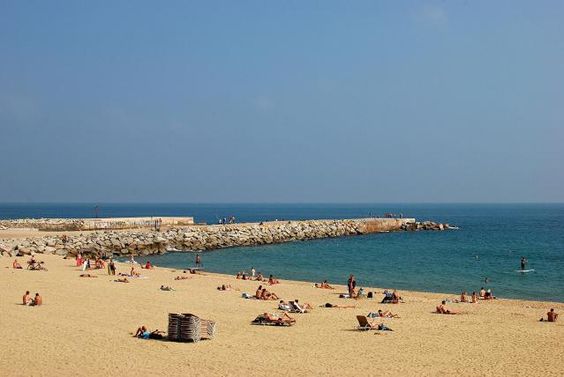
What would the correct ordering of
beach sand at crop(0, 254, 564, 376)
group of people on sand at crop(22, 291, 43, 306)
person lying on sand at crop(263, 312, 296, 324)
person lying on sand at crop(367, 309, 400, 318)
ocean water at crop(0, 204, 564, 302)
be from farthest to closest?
ocean water at crop(0, 204, 564, 302)
group of people on sand at crop(22, 291, 43, 306)
person lying on sand at crop(367, 309, 400, 318)
person lying on sand at crop(263, 312, 296, 324)
beach sand at crop(0, 254, 564, 376)

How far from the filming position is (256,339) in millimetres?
15148

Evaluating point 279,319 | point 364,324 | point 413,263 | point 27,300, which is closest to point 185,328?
point 279,319

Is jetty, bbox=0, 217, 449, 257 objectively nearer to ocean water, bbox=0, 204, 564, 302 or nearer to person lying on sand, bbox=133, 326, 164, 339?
ocean water, bbox=0, 204, 564, 302

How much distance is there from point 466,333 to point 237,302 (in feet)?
26.5

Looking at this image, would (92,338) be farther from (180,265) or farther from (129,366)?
(180,265)

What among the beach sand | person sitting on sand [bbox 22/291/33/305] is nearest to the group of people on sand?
person sitting on sand [bbox 22/291/33/305]

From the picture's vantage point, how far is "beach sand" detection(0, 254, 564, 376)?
40.7ft

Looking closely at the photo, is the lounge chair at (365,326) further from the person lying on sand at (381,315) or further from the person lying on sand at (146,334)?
the person lying on sand at (146,334)

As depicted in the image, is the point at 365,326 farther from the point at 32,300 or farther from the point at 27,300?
the point at 27,300

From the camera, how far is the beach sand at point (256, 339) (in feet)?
40.7

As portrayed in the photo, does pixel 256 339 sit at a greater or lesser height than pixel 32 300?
lesser

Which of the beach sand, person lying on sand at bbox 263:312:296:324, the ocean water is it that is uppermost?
person lying on sand at bbox 263:312:296:324

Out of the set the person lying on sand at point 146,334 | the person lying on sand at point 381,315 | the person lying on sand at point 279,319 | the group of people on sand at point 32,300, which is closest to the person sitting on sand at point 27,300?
the group of people on sand at point 32,300

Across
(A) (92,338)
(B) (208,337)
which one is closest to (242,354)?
(B) (208,337)
